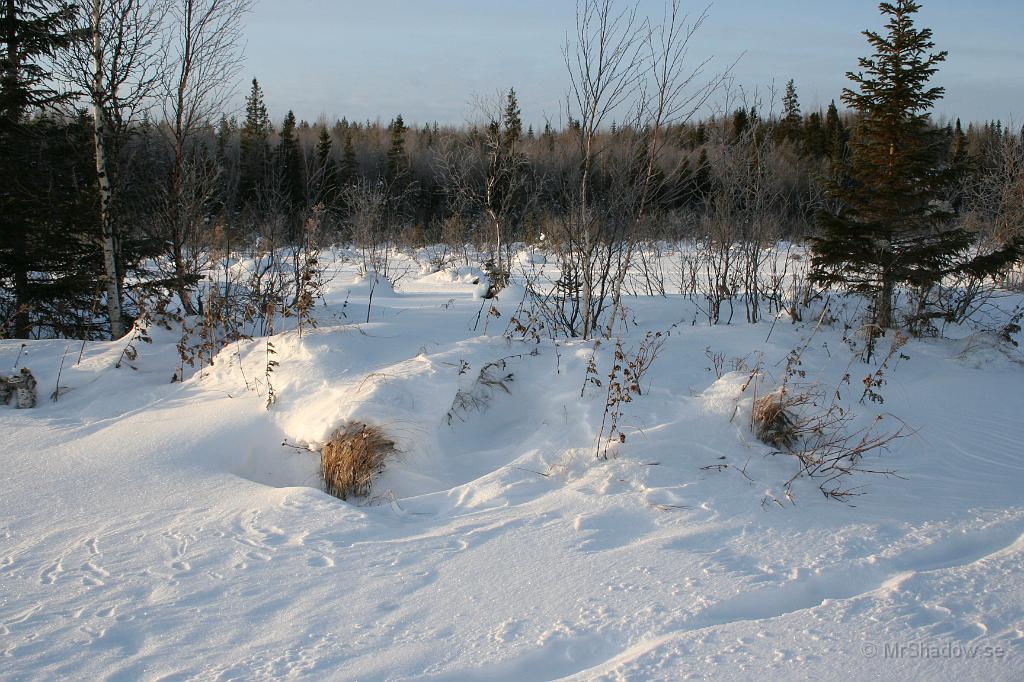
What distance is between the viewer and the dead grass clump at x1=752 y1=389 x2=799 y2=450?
424cm

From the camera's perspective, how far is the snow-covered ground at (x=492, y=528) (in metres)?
2.34

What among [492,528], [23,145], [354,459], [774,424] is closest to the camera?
[492,528]

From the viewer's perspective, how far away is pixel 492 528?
10.8 feet

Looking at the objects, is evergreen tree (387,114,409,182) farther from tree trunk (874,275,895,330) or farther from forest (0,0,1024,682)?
tree trunk (874,275,895,330)

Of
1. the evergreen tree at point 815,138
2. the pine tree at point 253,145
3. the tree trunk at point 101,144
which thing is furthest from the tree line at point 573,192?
the evergreen tree at point 815,138

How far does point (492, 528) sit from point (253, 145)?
35.0 m

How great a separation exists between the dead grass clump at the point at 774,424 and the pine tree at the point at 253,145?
2799cm

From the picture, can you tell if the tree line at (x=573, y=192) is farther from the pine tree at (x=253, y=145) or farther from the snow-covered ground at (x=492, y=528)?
the pine tree at (x=253, y=145)

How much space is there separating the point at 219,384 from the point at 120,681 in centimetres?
326

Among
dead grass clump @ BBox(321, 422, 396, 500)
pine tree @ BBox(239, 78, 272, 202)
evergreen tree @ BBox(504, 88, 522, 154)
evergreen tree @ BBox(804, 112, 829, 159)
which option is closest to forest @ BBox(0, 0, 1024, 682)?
dead grass clump @ BBox(321, 422, 396, 500)

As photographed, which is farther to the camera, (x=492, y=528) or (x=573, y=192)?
(x=573, y=192)

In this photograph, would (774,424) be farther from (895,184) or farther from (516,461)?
(895,184)

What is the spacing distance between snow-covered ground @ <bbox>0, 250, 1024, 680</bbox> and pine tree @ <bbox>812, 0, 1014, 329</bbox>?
1.30 meters

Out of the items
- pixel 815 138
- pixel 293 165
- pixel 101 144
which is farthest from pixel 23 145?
pixel 815 138
